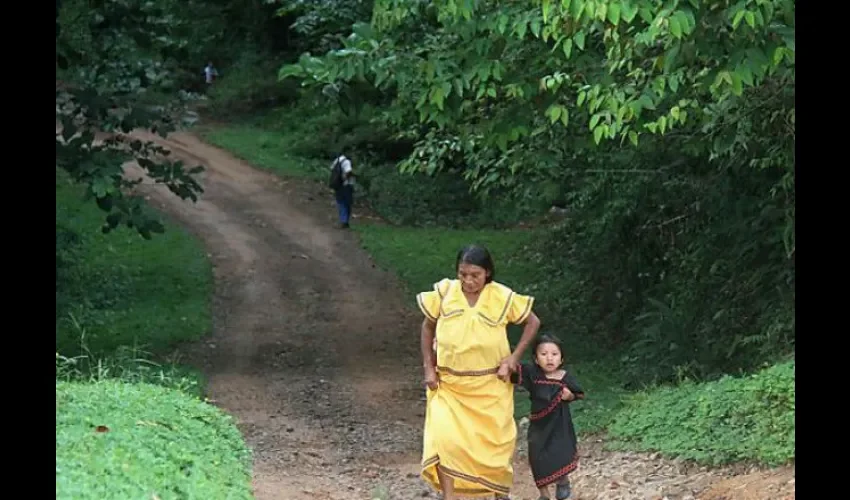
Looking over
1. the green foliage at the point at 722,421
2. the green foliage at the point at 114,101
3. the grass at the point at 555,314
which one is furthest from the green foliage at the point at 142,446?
the green foliage at the point at 114,101

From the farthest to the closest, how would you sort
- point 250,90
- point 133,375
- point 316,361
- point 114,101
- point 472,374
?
point 250,90, point 316,361, point 114,101, point 133,375, point 472,374

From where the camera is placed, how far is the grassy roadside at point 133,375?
18.6ft

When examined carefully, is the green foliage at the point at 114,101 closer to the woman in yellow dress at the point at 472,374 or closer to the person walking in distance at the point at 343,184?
the woman in yellow dress at the point at 472,374

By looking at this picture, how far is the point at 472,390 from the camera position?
665cm

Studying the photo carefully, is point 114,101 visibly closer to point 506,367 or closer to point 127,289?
point 127,289

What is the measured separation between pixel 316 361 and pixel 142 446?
792cm

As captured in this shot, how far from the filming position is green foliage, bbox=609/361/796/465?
25.1 feet

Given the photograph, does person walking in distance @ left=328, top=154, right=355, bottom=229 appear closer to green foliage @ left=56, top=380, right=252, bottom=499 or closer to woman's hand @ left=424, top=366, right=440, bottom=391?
green foliage @ left=56, top=380, right=252, bottom=499

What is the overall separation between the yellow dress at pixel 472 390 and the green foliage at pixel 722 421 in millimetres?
1804

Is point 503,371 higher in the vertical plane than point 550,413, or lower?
higher

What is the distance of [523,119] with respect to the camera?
10734 mm

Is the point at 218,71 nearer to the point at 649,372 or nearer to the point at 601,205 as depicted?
the point at 601,205

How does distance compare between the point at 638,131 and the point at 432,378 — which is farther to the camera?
the point at 638,131

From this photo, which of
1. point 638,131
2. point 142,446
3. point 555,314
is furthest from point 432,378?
point 555,314
